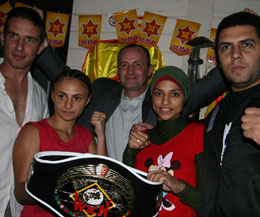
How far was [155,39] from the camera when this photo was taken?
307 cm

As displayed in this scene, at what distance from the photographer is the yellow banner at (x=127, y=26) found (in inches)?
121

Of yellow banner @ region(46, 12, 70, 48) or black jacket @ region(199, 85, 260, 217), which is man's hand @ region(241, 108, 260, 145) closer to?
black jacket @ region(199, 85, 260, 217)

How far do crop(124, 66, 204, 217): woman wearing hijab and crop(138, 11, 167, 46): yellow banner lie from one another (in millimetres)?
1647

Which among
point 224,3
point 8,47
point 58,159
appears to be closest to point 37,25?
point 8,47

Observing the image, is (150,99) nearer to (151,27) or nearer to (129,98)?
(129,98)

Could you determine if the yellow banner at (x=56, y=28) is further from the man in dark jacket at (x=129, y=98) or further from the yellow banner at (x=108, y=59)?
the man in dark jacket at (x=129, y=98)

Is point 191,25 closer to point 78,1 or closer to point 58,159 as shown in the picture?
point 78,1

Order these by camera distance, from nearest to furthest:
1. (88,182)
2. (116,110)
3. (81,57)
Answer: (88,182), (116,110), (81,57)

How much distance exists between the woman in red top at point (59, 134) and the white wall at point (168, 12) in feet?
5.82

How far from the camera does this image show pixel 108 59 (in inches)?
118

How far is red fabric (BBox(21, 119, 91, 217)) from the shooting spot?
4.25 feet

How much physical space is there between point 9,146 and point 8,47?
2.31ft

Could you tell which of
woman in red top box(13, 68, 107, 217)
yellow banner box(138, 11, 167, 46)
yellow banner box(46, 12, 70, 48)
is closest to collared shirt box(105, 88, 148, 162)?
woman in red top box(13, 68, 107, 217)

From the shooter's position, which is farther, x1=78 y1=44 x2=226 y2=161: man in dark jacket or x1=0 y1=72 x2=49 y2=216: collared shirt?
x1=78 y1=44 x2=226 y2=161: man in dark jacket
